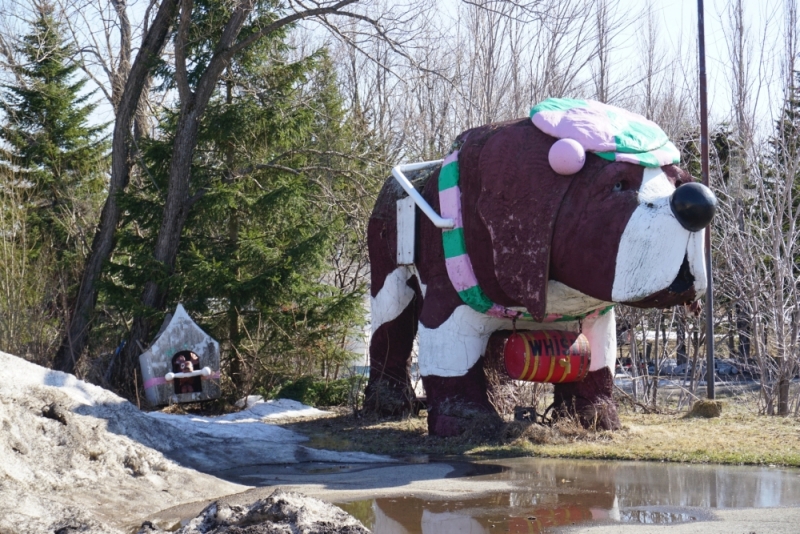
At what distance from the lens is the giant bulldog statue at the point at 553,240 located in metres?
7.19

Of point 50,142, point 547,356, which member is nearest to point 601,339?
point 547,356

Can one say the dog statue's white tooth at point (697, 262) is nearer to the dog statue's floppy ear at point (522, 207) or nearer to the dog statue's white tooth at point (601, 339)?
the dog statue's floppy ear at point (522, 207)

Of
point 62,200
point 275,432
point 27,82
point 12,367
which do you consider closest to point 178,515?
point 12,367

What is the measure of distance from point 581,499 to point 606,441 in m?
2.31

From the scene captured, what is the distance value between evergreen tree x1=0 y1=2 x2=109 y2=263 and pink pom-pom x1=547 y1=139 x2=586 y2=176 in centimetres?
1173

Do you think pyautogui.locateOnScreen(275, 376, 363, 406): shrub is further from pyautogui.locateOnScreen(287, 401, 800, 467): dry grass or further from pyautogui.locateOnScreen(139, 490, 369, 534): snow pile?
pyautogui.locateOnScreen(139, 490, 369, 534): snow pile

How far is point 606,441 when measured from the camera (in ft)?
27.7

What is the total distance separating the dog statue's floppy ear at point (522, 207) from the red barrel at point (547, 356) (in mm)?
418

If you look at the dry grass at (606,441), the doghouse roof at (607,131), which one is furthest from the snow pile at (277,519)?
the doghouse roof at (607,131)

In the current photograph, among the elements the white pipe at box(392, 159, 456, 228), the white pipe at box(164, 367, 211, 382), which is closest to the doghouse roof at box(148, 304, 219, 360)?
the white pipe at box(164, 367, 211, 382)

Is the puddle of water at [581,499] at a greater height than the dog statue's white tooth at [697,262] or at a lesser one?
lesser

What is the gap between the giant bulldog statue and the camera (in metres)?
7.19

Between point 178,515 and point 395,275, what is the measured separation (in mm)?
4570

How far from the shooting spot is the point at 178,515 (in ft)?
19.1
